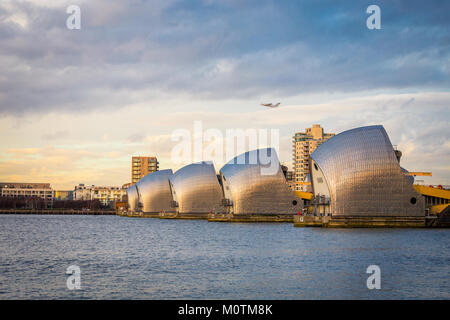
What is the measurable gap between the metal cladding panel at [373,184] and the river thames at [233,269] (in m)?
14.0

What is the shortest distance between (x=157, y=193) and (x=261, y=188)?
49879 mm

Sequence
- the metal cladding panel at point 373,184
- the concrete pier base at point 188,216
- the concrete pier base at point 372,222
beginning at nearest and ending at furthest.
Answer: the concrete pier base at point 372,222 < the metal cladding panel at point 373,184 < the concrete pier base at point 188,216

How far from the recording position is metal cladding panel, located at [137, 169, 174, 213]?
436 feet

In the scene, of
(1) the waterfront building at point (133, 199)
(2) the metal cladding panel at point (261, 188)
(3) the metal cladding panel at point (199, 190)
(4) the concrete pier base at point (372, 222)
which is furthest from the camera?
(1) the waterfront building at point (133, 199)

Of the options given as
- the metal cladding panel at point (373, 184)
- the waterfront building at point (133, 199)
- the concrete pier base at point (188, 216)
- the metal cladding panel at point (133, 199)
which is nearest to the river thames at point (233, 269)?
the metal cladding panel at point (373, 184)

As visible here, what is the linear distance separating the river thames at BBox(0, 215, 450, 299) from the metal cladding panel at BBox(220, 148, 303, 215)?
4027 centimetres

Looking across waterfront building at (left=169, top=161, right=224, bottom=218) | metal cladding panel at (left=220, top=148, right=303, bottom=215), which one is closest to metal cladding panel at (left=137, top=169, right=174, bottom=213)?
waterfront building at (left=169, top=161, right=224, bottom=218)

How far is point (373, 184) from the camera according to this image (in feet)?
204

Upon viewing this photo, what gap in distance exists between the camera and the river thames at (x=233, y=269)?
23172mm

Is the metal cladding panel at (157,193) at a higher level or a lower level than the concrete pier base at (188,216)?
higher

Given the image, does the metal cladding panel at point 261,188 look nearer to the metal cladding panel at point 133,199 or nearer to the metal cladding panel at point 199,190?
the metal cladding panel at point 199,190
